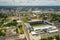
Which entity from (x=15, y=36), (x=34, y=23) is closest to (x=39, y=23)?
(x=34, y=23)

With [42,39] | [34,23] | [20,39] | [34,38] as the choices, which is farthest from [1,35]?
[34,23]

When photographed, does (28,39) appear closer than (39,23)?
Yes

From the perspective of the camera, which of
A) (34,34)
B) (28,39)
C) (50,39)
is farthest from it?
(34,34)

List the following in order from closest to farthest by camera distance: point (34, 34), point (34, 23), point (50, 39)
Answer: point (50, 39)
point (34, 34)
point (34, 23)

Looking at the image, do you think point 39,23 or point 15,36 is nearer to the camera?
point 15,36

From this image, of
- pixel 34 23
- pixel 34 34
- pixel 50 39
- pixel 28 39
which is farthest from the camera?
pixel 34 23

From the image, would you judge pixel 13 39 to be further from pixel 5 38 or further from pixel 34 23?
pixel 34 23

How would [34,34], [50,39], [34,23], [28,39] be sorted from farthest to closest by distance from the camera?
1. [34,23]
2. [34,34]
3. [28,39]
4. [50,39]

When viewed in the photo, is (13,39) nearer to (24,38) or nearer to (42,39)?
(24,38)
